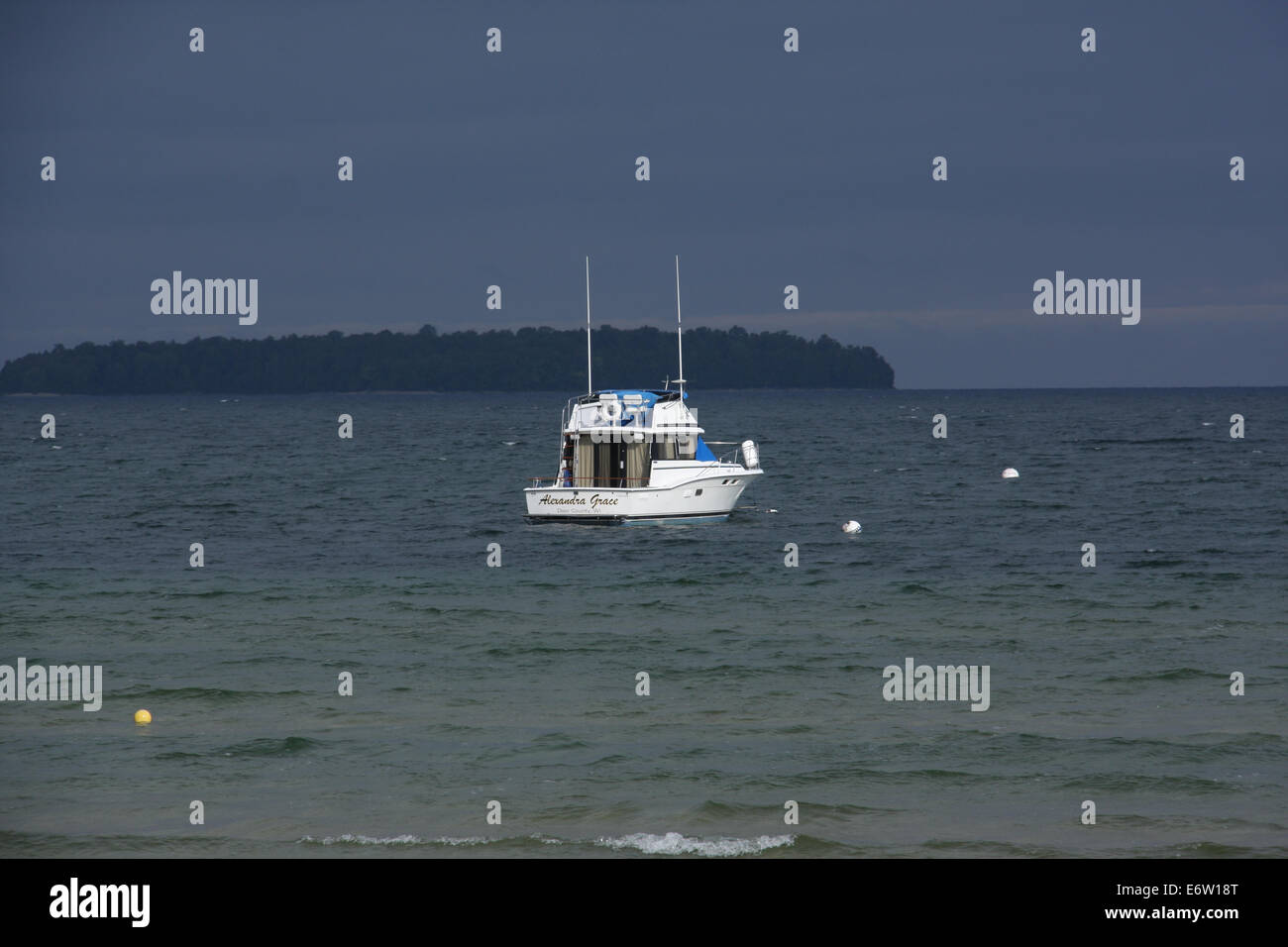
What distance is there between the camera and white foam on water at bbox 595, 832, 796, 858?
535 inches

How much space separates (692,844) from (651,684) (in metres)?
8.33

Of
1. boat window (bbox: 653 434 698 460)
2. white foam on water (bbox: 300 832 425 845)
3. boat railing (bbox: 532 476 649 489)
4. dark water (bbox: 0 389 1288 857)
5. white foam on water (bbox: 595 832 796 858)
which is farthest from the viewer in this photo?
boat railing (bbox: 532 476 649 489)

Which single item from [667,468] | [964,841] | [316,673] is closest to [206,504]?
[667,468]

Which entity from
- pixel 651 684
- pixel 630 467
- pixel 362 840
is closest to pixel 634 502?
pixel 630 467

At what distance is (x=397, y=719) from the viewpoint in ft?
64.3

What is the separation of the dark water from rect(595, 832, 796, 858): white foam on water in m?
0.04

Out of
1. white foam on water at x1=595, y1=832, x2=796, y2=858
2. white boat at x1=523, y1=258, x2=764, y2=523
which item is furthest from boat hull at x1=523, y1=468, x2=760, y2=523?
white foam on water at x1=595, y1=832, x2=796, y2=858

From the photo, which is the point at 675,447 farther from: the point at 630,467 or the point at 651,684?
the point at 651,684

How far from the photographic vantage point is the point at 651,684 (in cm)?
2209

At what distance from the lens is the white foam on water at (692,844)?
13.6 m

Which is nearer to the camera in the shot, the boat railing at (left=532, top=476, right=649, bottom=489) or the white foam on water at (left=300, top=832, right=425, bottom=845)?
the white foam on water at (left=300, top=832, right=425, bottom=845)

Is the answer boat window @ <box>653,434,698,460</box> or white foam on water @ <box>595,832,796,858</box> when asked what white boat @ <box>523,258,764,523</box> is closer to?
boat window @ <box>653,434,698,460</box>

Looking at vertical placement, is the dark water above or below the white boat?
below
